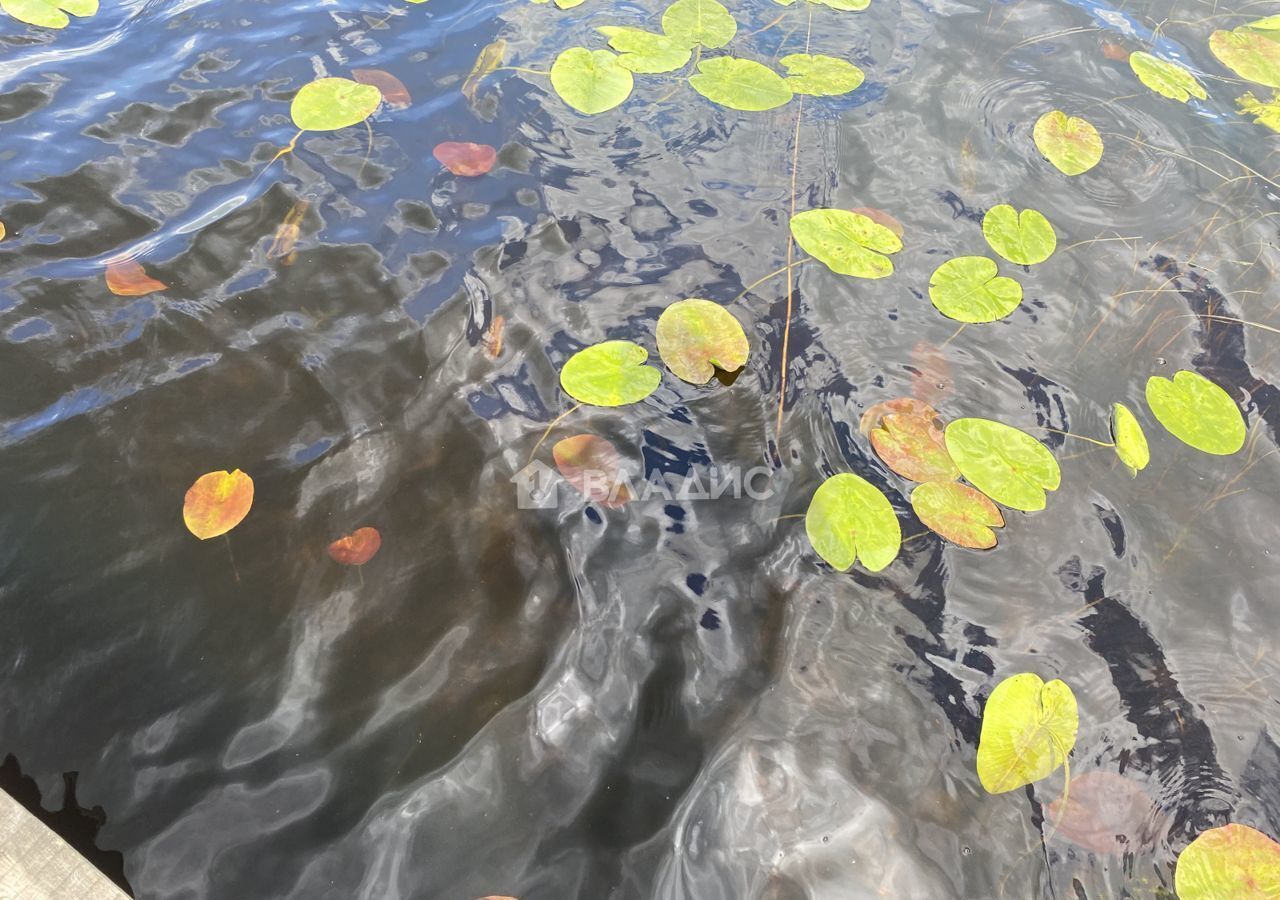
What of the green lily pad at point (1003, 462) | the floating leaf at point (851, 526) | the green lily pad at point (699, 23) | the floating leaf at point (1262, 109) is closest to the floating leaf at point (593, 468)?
the floating leaf at point (851, 526)

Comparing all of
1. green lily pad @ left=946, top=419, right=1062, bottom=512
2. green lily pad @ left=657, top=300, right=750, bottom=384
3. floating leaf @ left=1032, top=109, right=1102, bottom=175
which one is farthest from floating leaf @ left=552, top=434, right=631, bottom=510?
floating leaf @ left=1032, top=109, right=1102, bottom=175

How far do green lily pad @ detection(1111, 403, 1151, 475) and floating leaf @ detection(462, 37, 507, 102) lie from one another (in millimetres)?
1581

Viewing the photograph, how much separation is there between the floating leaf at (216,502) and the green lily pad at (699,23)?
1.58m

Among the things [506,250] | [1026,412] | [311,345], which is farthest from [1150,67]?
[311,345]

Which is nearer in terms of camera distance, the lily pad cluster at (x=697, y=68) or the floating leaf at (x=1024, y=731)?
the floating leaf at (x=1024, y=731)

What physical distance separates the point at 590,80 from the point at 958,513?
1359 millimetres

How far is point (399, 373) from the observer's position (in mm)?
1448

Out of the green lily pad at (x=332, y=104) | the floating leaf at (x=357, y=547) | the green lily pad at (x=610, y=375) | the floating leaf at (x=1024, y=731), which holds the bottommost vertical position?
Answer: the floating leaf at (x=1024, y=731)

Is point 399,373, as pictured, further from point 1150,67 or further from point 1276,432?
point 1150,67

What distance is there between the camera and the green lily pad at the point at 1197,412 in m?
1.50

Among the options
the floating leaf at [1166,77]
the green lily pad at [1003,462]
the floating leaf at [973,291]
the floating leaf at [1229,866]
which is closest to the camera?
the floating leaf at [1229,866]

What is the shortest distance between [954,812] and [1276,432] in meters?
1.07

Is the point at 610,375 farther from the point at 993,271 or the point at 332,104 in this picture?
the point at 332,104

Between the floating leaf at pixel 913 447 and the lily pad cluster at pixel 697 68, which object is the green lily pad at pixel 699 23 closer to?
the lily pad cluster at pixel 697 68
